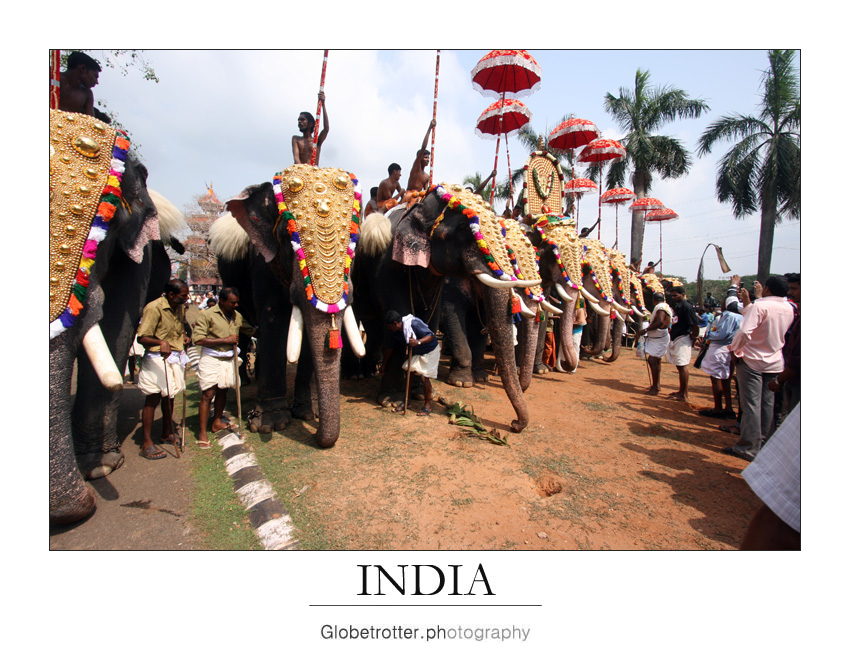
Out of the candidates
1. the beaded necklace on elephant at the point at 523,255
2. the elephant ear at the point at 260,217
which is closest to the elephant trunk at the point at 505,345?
the beaded necklace on elephant at the point at 523,255

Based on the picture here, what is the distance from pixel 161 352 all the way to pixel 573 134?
14.6 metres

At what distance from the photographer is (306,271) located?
3.79 meters

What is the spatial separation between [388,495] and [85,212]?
2982 mm

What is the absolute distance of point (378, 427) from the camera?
4922mm

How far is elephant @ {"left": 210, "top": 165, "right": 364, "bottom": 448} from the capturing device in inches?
150

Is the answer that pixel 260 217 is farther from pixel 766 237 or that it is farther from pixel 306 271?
pixel 766 237

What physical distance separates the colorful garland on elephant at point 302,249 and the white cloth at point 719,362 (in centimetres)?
575

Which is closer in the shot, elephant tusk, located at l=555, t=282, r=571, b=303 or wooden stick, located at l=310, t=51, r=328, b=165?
wooden stick, located at l=310, t=51, r=328, b=165

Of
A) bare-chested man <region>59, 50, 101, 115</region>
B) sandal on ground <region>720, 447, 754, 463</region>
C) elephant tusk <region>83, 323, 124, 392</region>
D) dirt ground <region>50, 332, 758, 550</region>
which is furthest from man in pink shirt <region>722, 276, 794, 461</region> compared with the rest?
bare-chested man <region>59, 50, 101, 115</region>

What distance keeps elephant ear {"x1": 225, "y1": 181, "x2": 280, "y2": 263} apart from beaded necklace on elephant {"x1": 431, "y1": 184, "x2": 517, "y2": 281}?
1955mm

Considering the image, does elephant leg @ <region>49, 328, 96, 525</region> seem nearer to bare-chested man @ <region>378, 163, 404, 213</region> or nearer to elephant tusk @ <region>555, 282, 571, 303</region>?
bare-chested man @ <region>378, 163, 404, 213</region>

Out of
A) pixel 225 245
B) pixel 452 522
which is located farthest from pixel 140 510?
pixel 225 245

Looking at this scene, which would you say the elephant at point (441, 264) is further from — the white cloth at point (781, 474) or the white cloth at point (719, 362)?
the white cloth at point (781, 474)
